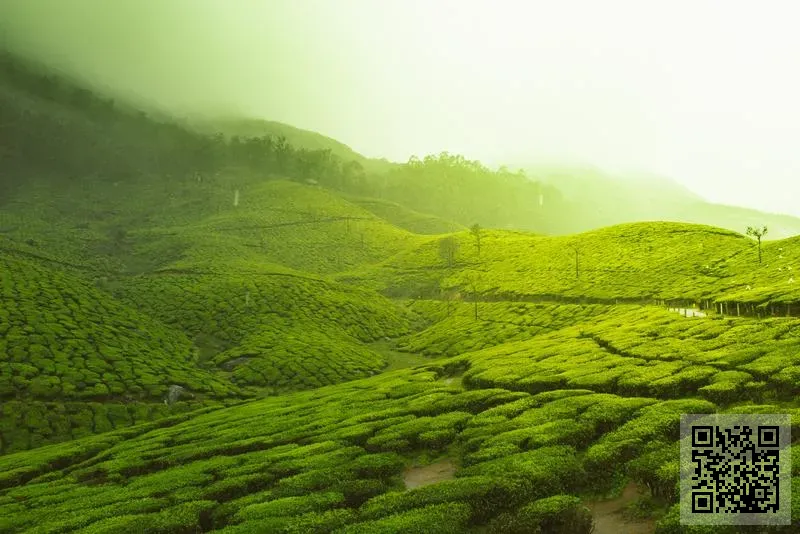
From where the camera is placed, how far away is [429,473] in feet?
103

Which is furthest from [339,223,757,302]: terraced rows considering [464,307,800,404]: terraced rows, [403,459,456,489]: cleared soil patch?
[403,459,456,489]: cleared soil patch

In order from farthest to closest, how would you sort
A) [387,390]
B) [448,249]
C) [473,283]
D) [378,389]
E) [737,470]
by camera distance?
[448,249]
[473,283]
[378,389]
[387,390]
[737,470]

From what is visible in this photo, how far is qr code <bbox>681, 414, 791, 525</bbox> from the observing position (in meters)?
18.5

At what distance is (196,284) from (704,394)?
368 feet

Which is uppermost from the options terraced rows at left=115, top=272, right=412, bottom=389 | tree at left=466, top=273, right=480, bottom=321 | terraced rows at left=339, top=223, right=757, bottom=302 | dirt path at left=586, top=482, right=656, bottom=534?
terraced rows at left=339, top=223, right=757, bottom=302

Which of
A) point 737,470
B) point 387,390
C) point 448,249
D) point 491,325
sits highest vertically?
point 448,249

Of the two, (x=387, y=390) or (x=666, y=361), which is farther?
(x=387, y=390)

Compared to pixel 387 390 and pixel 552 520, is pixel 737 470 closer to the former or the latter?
pixel 552 520

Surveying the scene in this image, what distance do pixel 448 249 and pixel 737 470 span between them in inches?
5989

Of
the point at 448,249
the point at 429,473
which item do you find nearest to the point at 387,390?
the point at 429,473

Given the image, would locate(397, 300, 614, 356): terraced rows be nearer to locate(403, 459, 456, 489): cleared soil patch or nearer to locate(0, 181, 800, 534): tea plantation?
locate(0, 181, 800, 534): tea plantation

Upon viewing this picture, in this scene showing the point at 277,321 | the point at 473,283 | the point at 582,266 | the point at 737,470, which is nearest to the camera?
the point at 737,470

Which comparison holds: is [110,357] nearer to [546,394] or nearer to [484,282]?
[546,394]

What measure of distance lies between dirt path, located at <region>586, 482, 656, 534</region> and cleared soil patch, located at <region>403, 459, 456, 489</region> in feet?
28.0
